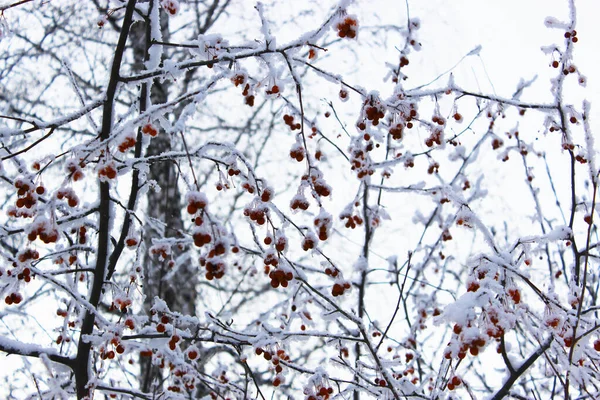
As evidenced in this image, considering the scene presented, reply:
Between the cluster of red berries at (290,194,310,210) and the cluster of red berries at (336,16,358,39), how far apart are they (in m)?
0.62

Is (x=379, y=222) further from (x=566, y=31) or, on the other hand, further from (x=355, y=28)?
(x=355, y=28)

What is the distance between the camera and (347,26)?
1.82 meters

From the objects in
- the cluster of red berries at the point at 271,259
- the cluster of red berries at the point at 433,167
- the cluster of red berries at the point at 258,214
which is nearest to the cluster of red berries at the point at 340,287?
the cluster of red berries at the point at 271,259

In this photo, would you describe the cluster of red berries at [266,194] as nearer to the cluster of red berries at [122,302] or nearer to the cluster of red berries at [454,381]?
the cluster of red berries at [122,302]

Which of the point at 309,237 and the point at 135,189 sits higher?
the point at 135,189

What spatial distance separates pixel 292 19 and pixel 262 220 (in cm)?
658

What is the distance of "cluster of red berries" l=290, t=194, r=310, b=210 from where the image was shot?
6.56 feet

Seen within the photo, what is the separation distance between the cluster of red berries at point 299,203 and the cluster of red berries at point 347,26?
62 cm

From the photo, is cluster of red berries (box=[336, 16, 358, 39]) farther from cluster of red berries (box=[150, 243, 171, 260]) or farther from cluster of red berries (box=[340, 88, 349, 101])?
cluster of red berries (box=[150, 243, 171, 260])

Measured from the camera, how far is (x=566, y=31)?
2.91m

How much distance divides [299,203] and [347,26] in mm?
666

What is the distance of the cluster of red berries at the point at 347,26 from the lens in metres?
1.81

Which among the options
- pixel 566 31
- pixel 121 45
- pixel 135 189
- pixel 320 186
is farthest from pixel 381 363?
pixel 566 31

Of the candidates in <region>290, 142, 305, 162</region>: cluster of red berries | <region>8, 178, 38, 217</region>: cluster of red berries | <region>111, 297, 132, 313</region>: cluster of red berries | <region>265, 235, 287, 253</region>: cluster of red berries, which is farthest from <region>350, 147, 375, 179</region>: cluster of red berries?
<region>8, 178, 38, 217</region>: cluster of red berries
